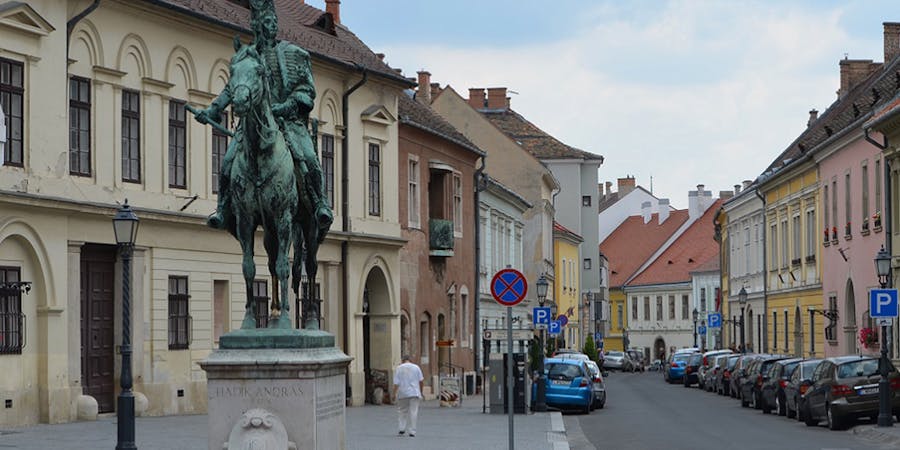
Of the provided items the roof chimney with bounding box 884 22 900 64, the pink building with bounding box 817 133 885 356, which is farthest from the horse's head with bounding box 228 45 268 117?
the roof chimney with bounding box 884 22 900 64

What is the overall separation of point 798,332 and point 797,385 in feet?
88.8

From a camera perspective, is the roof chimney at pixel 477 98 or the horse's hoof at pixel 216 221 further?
the roof chimney at pixel 477 98

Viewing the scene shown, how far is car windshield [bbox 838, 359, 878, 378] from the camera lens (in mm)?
33438

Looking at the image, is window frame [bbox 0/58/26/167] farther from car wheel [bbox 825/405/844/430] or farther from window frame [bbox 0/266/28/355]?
car wheel [bbox 825/405/844/430]

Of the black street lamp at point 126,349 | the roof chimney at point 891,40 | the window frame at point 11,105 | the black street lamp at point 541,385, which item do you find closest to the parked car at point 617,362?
the roof chimney at point 891,40

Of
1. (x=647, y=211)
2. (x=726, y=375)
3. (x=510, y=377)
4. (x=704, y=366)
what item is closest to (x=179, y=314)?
(x=510, y=377)

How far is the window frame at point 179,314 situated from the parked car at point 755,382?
15.6 metres

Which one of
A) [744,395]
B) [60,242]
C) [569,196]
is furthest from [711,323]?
[60,242]

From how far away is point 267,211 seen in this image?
628 inches

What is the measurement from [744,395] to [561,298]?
4835 centimetres

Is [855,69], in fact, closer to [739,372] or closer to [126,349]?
[739,372]

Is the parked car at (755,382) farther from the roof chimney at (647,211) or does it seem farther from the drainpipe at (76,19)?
the roof chimney at (647,211)

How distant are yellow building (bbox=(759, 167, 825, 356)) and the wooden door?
32484mm

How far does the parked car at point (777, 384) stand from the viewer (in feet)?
131
